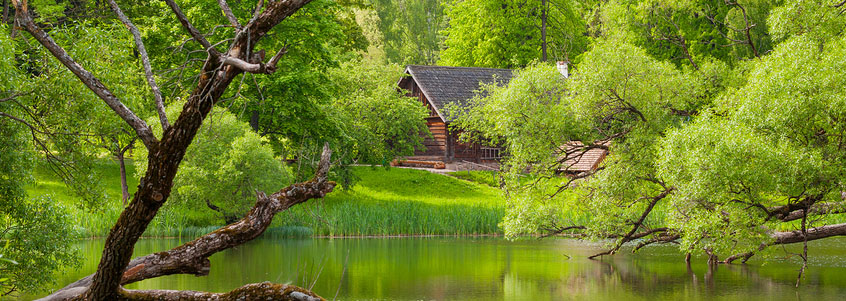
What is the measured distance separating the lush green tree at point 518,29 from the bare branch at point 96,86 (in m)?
44.1

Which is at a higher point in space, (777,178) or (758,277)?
(777,178)

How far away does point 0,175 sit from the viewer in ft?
35.4

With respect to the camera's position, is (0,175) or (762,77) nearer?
(0,175)

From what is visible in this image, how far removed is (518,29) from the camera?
50.8 m

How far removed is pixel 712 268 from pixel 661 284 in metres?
3.32

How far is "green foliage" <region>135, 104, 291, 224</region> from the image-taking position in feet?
83.4

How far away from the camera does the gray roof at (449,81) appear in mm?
44156

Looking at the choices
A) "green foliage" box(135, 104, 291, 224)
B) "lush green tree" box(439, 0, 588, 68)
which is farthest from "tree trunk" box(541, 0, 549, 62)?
"green foliage" box(135, 104, 291, 224)

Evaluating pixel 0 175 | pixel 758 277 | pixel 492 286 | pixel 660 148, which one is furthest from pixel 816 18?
pixel 0 175

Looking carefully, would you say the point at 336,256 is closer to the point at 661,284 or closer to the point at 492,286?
the point at 492,286

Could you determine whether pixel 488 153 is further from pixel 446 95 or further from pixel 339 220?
pixel 339 220

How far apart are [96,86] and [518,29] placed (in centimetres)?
4517

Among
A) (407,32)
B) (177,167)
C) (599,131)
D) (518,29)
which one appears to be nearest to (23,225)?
(177,167)

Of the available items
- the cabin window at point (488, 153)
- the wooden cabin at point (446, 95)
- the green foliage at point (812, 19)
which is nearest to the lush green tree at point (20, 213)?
the green foliage at point (812, 19)
